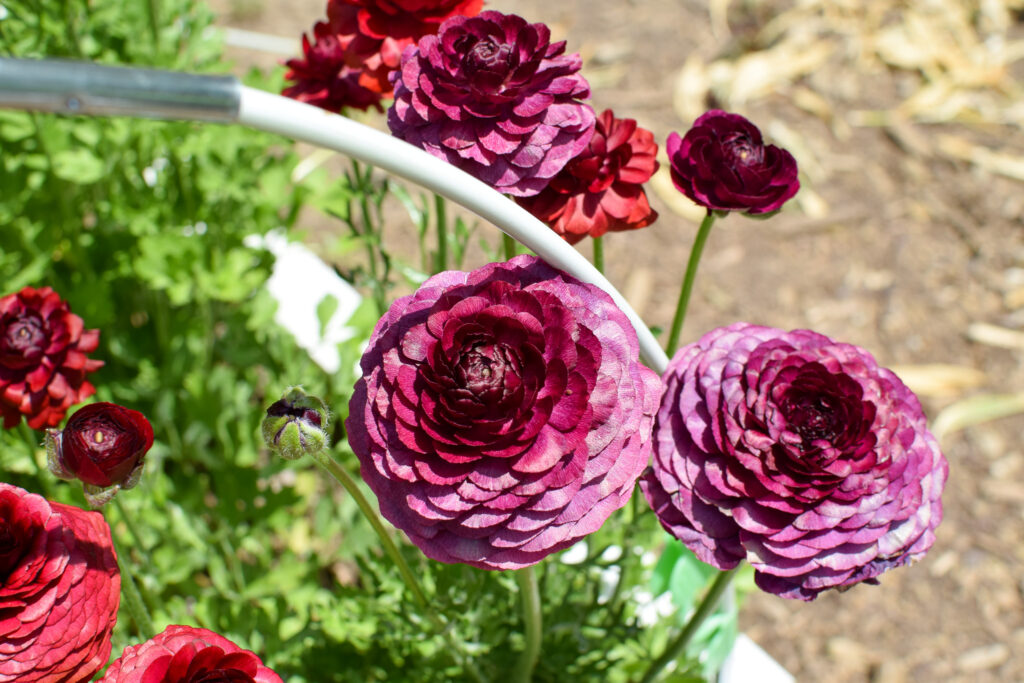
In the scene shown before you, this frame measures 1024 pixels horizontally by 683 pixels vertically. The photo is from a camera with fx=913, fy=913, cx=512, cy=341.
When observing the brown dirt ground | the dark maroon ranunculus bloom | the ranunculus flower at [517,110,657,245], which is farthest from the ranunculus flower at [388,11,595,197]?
the brown dirt ground

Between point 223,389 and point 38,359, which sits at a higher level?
point 38,359

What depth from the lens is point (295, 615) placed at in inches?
49.4

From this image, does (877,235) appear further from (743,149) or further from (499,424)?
(499,424)

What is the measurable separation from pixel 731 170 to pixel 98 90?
0.44m

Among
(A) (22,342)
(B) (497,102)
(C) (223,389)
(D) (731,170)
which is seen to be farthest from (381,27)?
(C) (223,389)

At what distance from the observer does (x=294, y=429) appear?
58 cm


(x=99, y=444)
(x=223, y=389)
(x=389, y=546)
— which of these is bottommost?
(x=223, y=389)

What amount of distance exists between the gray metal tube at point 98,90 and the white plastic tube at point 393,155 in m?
0.04

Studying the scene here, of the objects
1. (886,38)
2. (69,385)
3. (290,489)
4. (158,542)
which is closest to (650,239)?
(886,38)

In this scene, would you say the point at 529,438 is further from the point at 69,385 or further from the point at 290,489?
the point at 290,489

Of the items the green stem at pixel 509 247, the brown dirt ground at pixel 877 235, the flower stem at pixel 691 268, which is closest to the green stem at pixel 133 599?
the green stem at pixel 509 247

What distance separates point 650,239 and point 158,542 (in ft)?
4.48

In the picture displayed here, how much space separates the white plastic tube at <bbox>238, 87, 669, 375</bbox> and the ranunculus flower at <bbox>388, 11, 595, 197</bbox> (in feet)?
0.29

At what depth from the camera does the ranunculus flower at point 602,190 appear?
2.27 feet
